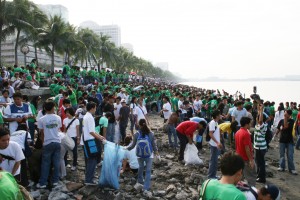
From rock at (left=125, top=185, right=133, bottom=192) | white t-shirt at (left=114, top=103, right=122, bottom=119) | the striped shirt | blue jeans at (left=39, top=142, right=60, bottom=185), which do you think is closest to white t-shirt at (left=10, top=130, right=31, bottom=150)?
blue jeans at (left=39, top=142, right=60, bottom=185)

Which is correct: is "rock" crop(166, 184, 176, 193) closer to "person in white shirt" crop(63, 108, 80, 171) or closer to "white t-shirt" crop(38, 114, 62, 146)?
"person in white shirt" crop(63, 108, 80, 171)

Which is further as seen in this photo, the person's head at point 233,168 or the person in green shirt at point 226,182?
the person's head at point 233,168

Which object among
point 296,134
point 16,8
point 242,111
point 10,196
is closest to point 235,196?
point 10,196

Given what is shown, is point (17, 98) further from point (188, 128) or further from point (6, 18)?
point (6, 18)

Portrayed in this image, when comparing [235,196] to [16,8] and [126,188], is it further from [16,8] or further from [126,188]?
[16,8]

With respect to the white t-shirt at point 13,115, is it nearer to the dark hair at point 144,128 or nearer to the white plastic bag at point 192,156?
the dark hair at point 144,128

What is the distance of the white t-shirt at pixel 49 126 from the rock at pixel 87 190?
1.21m

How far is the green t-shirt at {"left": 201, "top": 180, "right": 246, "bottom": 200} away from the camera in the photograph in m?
2.45

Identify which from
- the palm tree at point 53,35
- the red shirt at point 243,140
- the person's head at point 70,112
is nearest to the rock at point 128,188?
the person's head at point 70,112

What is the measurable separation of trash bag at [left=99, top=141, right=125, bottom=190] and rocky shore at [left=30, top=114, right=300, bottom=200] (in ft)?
0.64

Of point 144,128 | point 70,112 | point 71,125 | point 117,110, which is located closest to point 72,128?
point 71,125

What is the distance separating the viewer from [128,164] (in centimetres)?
721

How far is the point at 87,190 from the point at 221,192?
3922mm

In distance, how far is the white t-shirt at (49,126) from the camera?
5.52 metres
